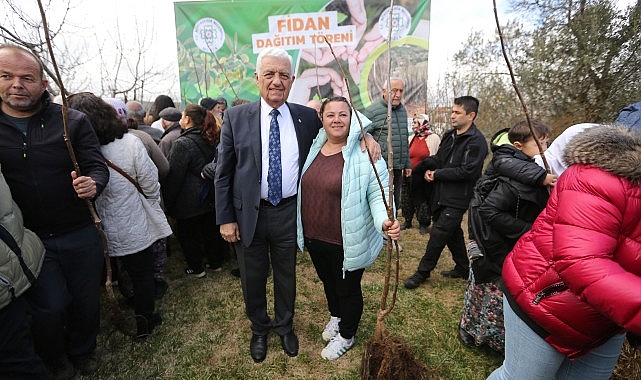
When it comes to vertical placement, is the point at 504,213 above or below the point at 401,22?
below

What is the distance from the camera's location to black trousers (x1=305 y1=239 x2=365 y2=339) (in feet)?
7.50

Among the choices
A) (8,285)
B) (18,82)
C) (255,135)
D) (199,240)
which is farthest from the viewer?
(199,240)

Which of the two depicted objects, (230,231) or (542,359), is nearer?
(542,359)

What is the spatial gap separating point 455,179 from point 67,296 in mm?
3200

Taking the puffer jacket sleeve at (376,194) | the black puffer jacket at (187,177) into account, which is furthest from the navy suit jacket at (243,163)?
the black puffer jacket at (187,177)

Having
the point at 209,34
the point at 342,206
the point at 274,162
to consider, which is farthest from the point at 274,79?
the point at 209,34

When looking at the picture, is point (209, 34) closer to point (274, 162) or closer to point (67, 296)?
point (274, 162)

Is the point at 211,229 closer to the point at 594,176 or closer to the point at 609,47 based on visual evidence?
the point at 594,176

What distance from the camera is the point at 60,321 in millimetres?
2041

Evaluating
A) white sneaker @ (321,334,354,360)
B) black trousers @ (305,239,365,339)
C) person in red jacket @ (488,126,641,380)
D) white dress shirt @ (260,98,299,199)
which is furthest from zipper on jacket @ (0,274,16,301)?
person in red jacket @ (488,126,641,380)

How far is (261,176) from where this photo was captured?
7.35 ft

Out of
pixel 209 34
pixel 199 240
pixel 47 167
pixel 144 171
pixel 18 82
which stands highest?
pixel 209 34

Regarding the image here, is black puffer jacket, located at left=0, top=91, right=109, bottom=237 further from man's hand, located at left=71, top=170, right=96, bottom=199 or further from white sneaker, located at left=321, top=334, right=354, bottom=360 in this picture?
white sneaker, located at left=321, top=334, right=354, bottom=360

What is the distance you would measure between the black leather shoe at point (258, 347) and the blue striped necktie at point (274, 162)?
1.10 meters
